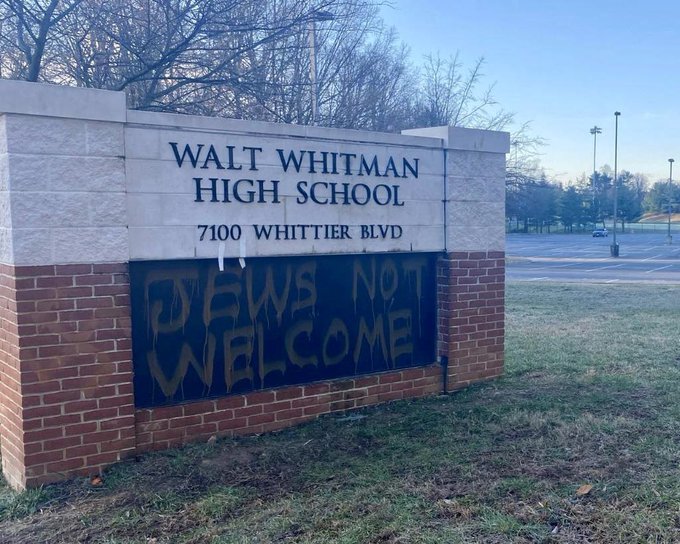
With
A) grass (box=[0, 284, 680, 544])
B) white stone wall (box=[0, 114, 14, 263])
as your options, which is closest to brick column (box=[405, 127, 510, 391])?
grass (box=[0, 284, 680, 544])

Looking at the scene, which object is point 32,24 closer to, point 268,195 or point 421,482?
point 268,195

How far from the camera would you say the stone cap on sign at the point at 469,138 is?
6.84m

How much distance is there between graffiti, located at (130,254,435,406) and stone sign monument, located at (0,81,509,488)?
2 cm

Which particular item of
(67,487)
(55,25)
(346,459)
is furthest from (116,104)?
(55,25)

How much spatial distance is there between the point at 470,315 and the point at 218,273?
271 cm

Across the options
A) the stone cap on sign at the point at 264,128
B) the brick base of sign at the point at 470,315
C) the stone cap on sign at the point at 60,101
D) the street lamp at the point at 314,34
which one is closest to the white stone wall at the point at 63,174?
the stone cap on sign at the point at 60,101

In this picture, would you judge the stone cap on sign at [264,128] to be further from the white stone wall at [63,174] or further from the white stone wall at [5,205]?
the white stone wall at [5,205]

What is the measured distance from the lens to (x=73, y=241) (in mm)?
4918

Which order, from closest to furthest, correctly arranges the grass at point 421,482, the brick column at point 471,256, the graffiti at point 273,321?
the grass at point 421,482
the graffiti at point 273,321
the brick column at point 471,256

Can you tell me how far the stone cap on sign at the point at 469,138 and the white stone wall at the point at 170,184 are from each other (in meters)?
0.01

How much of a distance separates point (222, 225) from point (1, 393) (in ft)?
6.52

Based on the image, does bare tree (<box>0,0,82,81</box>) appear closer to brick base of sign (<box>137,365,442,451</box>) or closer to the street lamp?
the street lamp

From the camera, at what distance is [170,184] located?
17.5 feet

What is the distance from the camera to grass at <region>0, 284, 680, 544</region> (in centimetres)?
405
